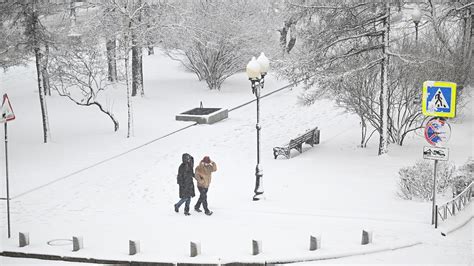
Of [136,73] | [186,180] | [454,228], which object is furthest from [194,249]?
[136,73]

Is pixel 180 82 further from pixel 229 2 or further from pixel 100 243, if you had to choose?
pixel 100 243

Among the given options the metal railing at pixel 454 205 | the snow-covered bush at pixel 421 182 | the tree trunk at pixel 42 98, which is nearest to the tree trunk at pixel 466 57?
the snow-covered bush at pixel 421 182

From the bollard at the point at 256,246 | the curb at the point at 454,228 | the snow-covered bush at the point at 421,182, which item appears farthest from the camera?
the snow-covered bush at the point at 421,182

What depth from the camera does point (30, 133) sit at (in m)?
27.7

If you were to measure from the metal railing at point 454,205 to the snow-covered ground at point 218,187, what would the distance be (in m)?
0.40

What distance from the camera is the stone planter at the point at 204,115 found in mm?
29062

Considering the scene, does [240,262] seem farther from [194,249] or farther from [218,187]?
[218,187]

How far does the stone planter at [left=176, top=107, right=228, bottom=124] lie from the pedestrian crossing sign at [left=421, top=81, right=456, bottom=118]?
52.7ft

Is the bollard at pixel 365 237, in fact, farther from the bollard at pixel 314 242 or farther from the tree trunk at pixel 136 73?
the tree trunk at pixel 136 73

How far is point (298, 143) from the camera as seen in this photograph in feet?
76.2

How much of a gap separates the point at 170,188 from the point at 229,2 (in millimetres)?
22620

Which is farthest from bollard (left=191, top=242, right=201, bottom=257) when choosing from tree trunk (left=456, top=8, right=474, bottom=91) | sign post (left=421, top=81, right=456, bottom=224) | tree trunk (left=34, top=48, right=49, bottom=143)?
tree trunk (left=456, top=8, right=474, bottom=91)

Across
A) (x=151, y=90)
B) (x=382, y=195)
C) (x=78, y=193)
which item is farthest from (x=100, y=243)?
(x=151, y=90)

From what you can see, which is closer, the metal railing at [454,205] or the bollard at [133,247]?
the bollard at [133,247]
